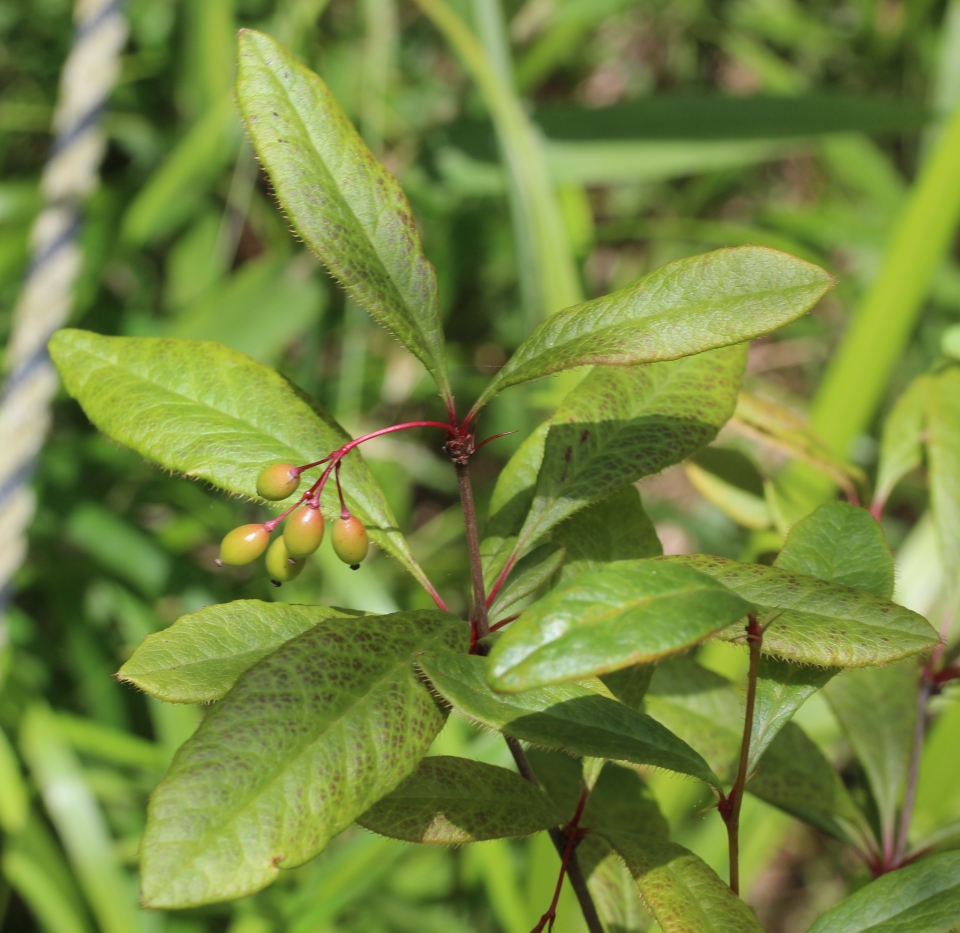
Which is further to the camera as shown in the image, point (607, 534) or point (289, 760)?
A: point (607, 534)

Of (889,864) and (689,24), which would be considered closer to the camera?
(889,864)

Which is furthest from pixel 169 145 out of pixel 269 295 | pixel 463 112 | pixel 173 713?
pixel 173 713

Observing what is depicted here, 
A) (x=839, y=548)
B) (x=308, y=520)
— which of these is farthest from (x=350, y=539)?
(x=839, y=548)

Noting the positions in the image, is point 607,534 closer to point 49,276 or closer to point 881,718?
point 881,718

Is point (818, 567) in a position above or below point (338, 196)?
below

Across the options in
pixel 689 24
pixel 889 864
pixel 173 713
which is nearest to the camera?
pixel 889 864

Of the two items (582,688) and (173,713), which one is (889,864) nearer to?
(582,688)

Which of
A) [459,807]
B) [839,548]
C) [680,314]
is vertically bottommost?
[459,807]

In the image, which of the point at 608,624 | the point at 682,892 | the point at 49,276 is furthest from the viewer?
the point at 49,276
